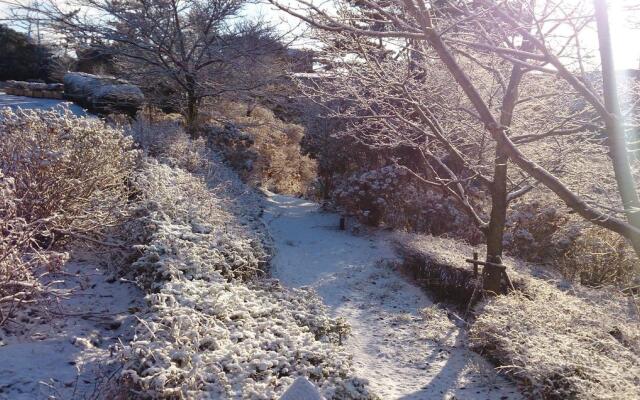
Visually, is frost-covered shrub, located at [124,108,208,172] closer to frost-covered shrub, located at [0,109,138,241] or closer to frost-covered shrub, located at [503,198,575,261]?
frost-covered shrub, located at [0,109,138,241]

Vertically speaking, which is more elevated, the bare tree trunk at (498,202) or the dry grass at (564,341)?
the bare tree trunk at (498,202)

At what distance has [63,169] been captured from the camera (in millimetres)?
4547

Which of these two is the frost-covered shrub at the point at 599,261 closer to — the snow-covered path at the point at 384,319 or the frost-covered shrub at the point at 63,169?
the snow-covered path at the point at 384,319

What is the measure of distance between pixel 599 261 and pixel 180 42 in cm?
1094

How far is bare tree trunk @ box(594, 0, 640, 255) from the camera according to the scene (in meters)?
2.50

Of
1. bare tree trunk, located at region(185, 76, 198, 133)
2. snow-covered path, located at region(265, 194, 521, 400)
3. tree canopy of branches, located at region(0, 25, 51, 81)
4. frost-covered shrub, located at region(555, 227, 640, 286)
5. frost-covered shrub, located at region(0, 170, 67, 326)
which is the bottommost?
snow-covered path, located at region(265, 194, 521, 400)

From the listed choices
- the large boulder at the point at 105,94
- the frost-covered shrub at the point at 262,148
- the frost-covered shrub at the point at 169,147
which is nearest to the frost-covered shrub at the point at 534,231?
the frost-covered shrub at the point at 169,147

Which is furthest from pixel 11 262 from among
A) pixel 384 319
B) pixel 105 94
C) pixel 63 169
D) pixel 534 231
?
pixel 105 94

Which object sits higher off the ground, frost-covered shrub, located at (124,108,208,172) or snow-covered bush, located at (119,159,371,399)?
frost-covered shrub, located at (124,108,208,172)

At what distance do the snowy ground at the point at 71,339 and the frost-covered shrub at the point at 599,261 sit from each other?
649cm

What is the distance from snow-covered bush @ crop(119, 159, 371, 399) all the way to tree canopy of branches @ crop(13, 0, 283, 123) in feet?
27.3

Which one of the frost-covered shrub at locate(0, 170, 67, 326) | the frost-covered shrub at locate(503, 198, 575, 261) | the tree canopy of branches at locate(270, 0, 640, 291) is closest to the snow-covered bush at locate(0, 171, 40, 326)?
the frost-covered shrub at locate(0, 170, 67, 326)

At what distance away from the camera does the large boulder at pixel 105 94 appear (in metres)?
12.6

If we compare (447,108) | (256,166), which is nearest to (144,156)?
(447,108)
